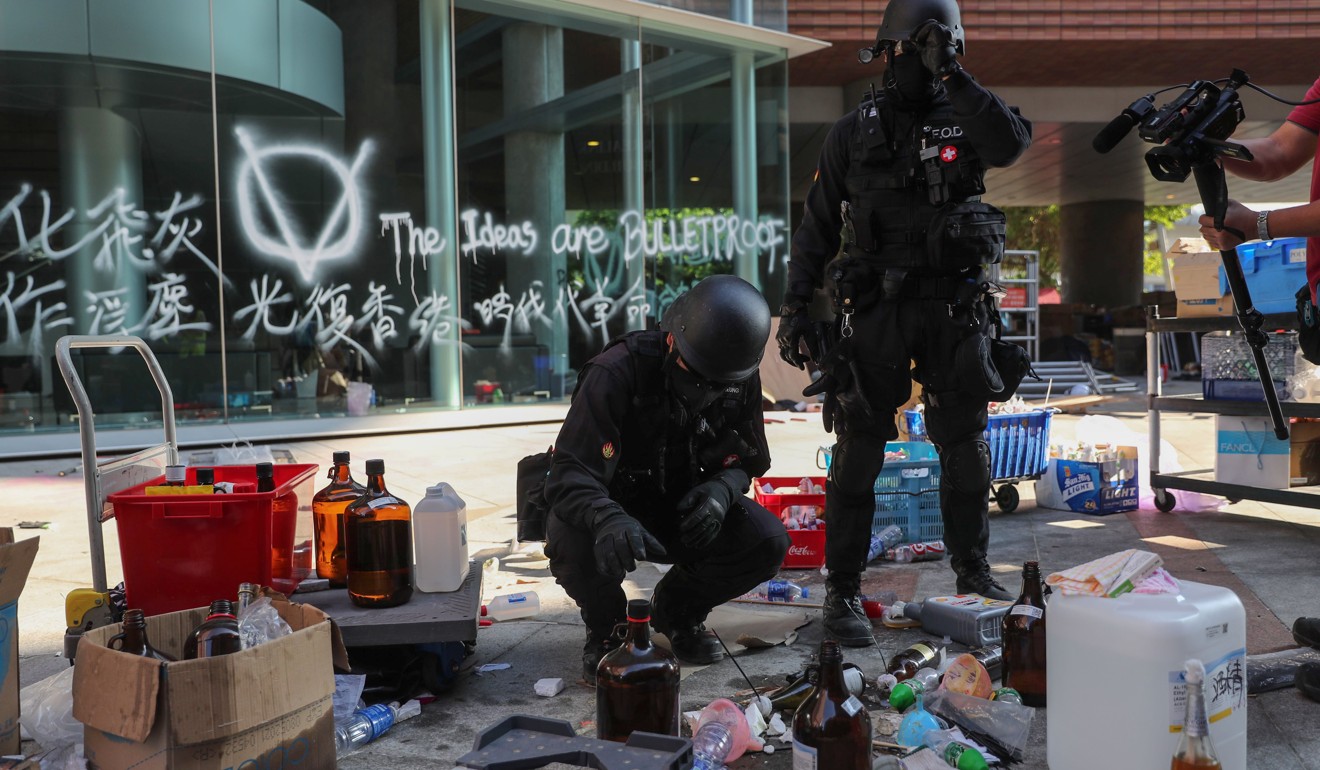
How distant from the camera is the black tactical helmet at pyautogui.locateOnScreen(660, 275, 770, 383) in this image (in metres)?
3.03

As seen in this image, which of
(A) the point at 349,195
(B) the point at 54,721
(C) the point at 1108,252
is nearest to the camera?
(B) the point at 54,721

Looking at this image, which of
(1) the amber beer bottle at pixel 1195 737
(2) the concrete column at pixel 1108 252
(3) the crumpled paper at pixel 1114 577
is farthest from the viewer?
(2) the concrete column at pixel 1108 252

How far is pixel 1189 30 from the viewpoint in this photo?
13820mm

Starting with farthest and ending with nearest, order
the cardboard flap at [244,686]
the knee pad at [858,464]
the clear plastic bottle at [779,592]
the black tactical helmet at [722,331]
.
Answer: the clear plastic bottle at [779,592]
the knee pad at [858,464]
the black tactical helmet at [722,331]
the cardboard flap at [244,686]

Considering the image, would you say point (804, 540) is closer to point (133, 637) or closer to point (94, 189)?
point (133, 637)

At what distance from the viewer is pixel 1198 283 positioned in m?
5.74

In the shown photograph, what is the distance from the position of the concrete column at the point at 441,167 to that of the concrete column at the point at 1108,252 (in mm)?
22136

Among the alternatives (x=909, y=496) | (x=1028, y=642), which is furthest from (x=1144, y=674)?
(x=909, y=496)

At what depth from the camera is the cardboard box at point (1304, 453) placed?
18.6 feet

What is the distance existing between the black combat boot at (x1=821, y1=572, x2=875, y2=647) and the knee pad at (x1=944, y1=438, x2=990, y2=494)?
560mm

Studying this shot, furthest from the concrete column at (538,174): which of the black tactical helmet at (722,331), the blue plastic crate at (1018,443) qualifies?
the black tactical helmet at (722,331)

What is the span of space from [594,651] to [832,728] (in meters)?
1.22

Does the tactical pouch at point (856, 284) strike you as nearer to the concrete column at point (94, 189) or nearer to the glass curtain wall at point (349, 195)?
the glass curtain wall at point (349, 195)

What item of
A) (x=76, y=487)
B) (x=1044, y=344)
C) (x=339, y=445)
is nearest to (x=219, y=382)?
(x=339, y=445)
